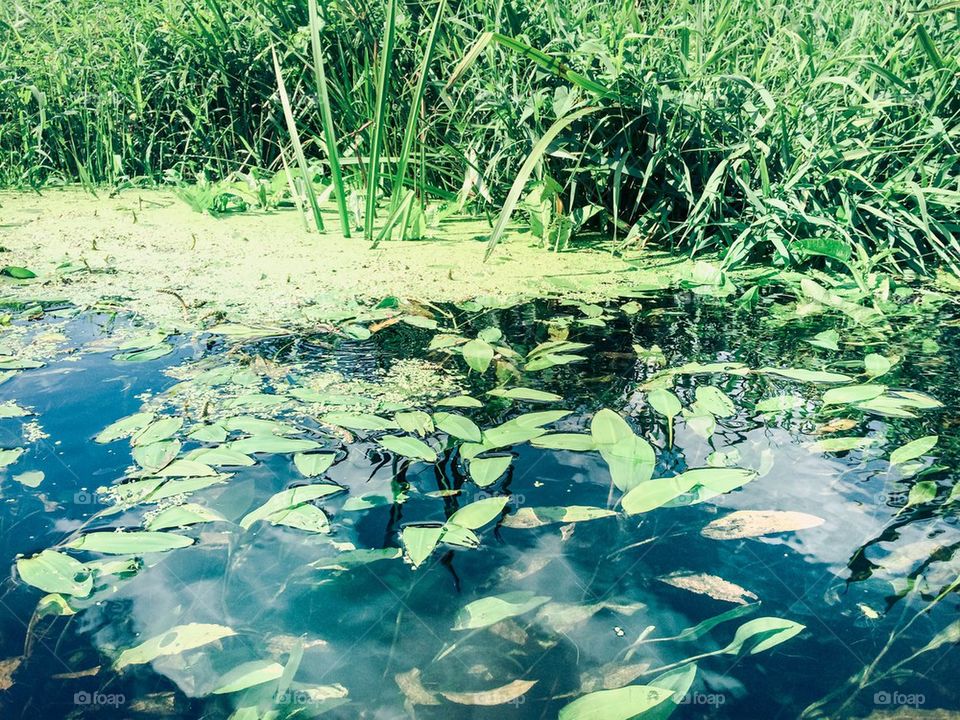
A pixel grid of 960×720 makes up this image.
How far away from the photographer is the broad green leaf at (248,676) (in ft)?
2.72

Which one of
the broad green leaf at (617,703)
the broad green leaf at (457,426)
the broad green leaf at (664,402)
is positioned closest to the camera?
the broad green leaf at (617,703)

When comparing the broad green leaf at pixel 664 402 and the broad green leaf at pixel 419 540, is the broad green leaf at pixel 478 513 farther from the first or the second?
the broad green leaf at pixel 664 402

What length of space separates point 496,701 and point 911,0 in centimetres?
288

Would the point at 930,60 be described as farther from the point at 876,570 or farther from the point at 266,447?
the point at 266,447

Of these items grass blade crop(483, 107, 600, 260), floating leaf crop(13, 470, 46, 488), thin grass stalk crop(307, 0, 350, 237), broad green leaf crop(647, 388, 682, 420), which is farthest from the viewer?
thin grass stalk crop(307, 0, 350, 237)

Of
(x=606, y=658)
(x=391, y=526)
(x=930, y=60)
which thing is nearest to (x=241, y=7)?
(x=930, y=60)

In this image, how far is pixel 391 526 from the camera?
1.08 m

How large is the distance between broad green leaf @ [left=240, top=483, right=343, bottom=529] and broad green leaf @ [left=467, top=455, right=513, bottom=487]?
0.63 feet

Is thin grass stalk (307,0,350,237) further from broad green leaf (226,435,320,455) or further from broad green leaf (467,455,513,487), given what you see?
broad green leaf (467,455,513,487)

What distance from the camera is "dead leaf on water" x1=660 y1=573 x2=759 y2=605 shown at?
952 millimetres

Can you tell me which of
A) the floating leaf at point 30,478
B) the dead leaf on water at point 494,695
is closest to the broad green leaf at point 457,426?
the dead leaf on water at point 494,695

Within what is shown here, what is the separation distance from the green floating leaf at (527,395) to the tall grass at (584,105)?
31.5 inches

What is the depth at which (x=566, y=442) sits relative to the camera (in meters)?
1.26

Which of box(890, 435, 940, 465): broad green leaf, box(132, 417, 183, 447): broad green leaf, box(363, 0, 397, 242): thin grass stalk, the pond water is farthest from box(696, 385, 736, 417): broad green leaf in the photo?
box(363, 0, 397, 242): thin grass stalk
